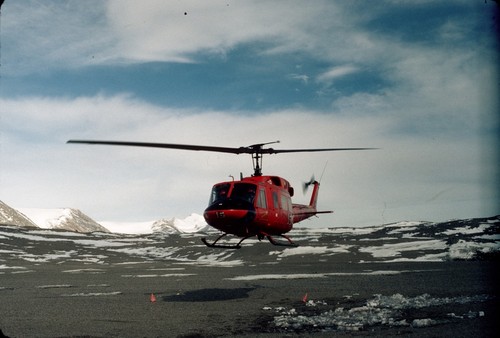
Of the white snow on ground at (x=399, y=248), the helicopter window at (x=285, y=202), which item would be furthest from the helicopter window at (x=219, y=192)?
the white snow on ground at (x=399, y=248)

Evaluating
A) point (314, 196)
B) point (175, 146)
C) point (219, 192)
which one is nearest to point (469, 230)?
point (314, 196)

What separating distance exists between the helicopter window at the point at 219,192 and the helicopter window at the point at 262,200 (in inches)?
62.1

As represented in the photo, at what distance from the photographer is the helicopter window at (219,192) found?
20.4m

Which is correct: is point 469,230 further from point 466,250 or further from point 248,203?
point 248,203

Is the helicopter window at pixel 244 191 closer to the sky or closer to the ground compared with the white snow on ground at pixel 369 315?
closer to the sky

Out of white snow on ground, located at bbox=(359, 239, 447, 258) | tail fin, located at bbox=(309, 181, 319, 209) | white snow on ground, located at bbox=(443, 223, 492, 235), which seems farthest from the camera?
white snow on ground, located at bbox=(443, 223, 492, 235)

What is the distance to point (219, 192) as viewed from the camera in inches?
813

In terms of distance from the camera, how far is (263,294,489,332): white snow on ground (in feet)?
53.0

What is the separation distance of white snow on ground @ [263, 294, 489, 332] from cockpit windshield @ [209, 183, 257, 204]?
547 centimetres

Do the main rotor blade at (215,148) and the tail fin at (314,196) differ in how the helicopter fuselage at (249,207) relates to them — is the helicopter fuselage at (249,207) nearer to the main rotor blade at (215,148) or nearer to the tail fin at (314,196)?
the main rotor blade at (215,148)

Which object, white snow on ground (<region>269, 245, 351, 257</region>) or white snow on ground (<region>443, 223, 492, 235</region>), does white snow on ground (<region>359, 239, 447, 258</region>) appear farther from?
white snow on ground (<region>443, 223, 492, 235</region>)

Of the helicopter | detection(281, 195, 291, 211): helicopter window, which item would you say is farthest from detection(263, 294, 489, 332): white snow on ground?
detection(281, 195, 291, 211): helicopter window

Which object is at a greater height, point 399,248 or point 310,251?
point 310,251

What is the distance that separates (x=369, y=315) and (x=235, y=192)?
7.81 metres
